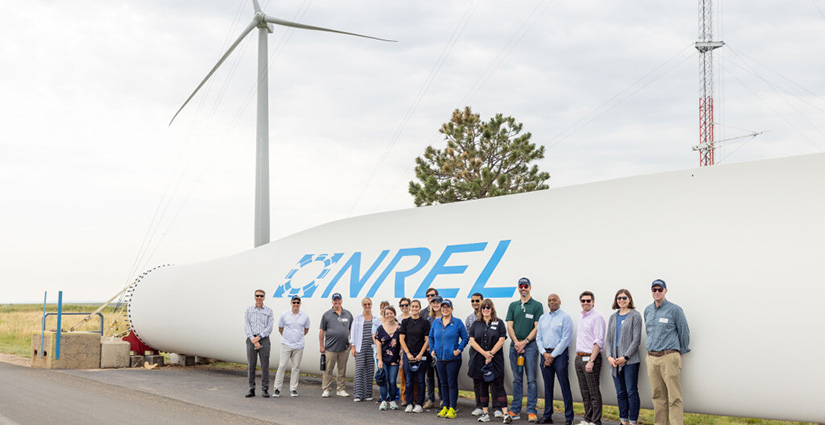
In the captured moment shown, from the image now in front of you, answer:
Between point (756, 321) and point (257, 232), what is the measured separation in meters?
20.1

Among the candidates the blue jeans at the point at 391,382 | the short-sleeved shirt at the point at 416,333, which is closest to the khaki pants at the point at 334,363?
the blue jeans at the point at 391,382

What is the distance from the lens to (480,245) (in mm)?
12219

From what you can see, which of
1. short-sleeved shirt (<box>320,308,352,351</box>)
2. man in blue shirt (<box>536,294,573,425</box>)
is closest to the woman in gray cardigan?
man in blue shirt (<box>536,294,573,425</box>)

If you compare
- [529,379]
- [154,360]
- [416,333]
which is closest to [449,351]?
[416,333]

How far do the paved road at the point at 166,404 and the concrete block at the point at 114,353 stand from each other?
2.74 meters

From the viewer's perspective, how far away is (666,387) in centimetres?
913

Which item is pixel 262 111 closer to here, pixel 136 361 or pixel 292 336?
pixel 136 361

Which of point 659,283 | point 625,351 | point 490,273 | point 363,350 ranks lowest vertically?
point 363,350

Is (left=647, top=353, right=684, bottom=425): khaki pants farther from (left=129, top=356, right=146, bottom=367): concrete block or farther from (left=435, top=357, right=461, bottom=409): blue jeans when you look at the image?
(left=129, top=356, right=146, bottom=367): concrete block

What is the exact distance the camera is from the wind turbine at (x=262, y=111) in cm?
2638

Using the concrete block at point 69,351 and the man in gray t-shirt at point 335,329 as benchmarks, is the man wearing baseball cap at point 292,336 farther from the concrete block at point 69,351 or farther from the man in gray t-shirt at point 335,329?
the concrete block at point 69,351

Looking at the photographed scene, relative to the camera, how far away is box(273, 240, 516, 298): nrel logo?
11.8 metres

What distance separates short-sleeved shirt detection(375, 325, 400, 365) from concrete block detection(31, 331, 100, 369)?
1132cm

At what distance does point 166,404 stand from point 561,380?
21.7 ft
